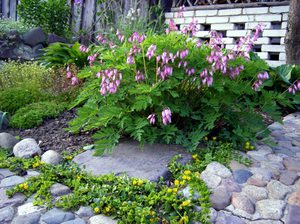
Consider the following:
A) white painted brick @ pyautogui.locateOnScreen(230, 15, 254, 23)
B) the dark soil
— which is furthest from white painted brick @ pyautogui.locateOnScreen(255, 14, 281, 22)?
the dark soil

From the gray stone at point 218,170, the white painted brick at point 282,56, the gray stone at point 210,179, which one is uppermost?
the white painted brick at point 282,56

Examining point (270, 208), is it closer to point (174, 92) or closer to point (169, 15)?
point (174, 92)

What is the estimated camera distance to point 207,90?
3.51m

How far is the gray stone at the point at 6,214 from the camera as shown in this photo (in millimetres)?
2574

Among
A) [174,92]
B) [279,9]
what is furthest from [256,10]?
[174,92]

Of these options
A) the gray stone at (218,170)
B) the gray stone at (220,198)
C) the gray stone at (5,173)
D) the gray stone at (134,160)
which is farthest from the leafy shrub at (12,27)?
the gray stone at (220,198)

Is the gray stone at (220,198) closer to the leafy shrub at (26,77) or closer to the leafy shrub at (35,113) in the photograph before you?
the leafy shrub at (35,113)

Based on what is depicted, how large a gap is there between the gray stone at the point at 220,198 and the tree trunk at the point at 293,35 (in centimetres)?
313

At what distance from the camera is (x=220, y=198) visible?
2689 millimetres

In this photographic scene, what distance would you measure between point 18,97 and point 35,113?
0.61m

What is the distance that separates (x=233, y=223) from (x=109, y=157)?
4.22 ft

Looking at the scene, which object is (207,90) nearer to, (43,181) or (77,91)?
(43,181)

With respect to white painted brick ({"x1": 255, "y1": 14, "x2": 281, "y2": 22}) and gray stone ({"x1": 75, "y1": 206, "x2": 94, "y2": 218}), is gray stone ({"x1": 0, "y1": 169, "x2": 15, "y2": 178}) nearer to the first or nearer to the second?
gray stone ({"x1": 75, "y1": 206, "x2": 94, "y2": 218})

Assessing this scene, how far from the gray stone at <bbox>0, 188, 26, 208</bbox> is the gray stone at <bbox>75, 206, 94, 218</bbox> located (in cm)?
47
